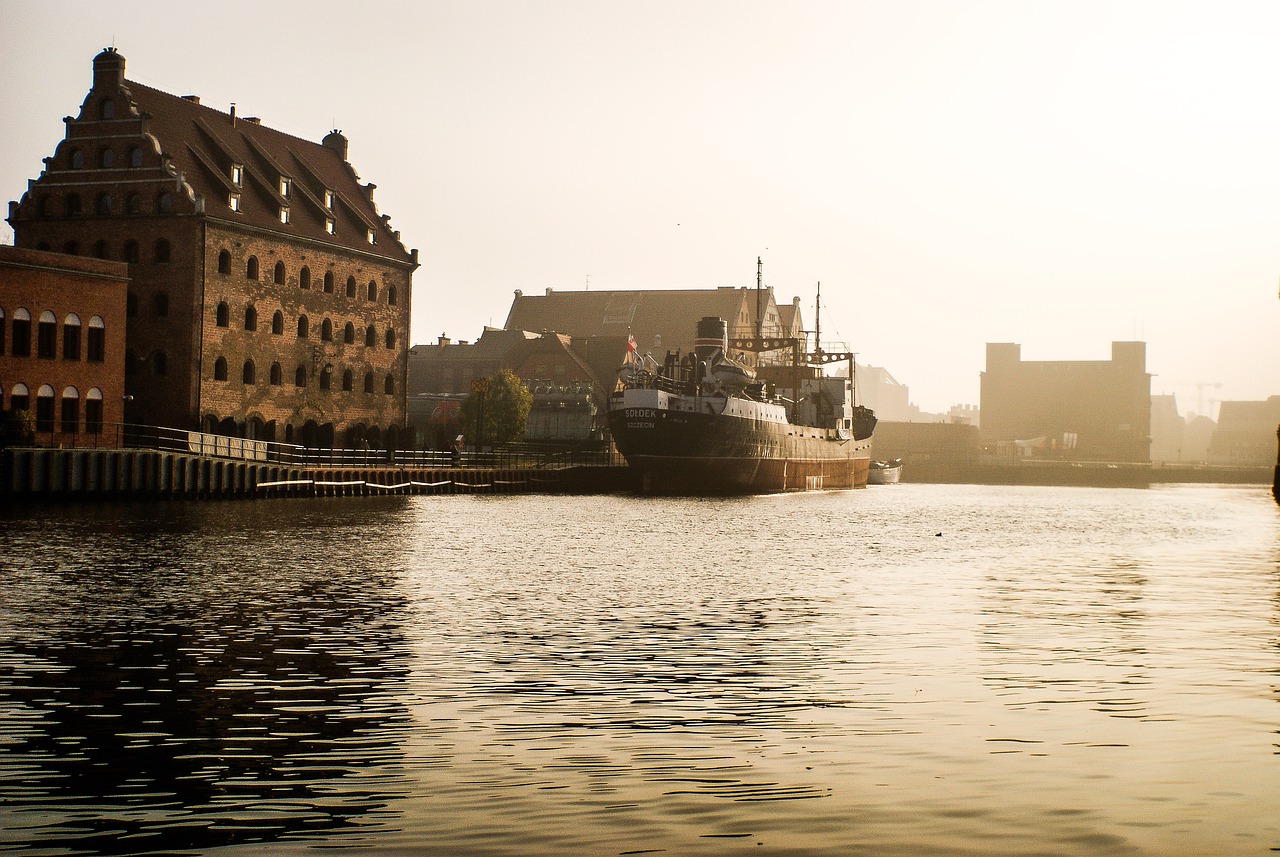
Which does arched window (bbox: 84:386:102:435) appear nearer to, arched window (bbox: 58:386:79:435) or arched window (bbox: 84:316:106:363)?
arched window (bbox: 58:386:79:435)

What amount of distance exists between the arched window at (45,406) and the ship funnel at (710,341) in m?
38.0

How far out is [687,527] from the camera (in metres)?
45.6

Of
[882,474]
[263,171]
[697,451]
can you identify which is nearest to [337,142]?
[263,171]

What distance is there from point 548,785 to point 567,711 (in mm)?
2837

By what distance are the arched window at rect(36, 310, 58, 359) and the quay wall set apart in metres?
7.14

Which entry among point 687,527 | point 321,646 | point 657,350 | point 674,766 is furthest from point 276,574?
point 657,350

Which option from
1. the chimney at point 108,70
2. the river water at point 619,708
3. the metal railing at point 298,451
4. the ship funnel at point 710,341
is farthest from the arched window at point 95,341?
the ship funnel at point 710,341

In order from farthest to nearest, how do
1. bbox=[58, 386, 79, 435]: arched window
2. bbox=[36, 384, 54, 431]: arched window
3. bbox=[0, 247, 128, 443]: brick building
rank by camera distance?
bbox=[58, 386, 79, 435]: arched window → bbox=[36, 384, 54, 431]: arched window → bbox=[0, 247, 128, 443]: brick building

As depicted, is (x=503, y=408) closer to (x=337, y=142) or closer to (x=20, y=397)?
(x=337, y=142)

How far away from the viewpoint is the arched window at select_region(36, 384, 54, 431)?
173 ft

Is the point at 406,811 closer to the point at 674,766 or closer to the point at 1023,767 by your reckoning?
the point at 674,766

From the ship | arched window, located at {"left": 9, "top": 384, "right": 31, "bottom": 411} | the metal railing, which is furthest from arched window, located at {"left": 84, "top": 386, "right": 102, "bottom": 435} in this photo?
the ship

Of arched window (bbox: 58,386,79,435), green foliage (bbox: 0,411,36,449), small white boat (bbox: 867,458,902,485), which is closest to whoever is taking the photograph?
green foliage (bbox: 0,411,36,449)

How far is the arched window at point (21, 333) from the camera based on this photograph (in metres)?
52.0
